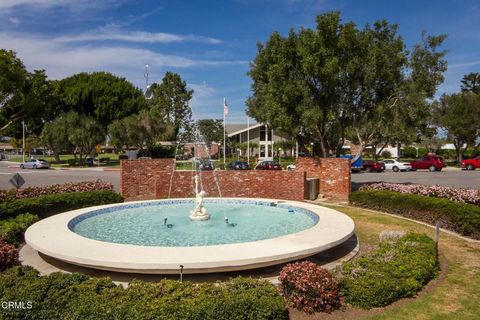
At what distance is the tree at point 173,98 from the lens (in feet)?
→ 239

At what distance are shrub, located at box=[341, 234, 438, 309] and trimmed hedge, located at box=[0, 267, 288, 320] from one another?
185 cm

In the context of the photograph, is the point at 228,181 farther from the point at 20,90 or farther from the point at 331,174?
Result: the point at 20,90

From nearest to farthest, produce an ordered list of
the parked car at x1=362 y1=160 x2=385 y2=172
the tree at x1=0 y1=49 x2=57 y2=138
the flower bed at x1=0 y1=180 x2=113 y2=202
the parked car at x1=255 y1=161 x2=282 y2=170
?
the flower bed at x1=0 y1=180 x2=113 y2=202
the tree at x1=0 y1=49 x2=57 y2=138
the parked car at x1=255 y1=161 x2=282 y2=170
the parked car at x1=362 y1=160 x2=385 y2=172

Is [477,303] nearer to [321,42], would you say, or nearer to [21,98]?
[321,42]

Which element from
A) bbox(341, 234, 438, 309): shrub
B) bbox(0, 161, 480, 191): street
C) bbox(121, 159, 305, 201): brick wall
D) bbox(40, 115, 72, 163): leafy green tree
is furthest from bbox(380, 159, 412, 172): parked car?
bbox(40, 115, 72, 163): leafy green tree

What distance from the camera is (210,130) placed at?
7844cm

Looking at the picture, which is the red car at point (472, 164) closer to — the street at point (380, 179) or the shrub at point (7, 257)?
the street at point (380, 179)

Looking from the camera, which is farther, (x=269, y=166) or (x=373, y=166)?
(x=373, y=166)

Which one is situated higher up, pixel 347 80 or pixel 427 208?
pixel 347 80

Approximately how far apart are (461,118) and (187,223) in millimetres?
46736

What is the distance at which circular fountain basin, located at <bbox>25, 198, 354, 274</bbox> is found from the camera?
8.19m

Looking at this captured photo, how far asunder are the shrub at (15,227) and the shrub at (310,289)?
27.5 ft

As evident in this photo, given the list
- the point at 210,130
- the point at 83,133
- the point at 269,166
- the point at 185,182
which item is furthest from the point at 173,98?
the point at 185,182

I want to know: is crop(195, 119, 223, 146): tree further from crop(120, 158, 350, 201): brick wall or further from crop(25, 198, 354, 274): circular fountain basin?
crop(25, 198, 354, 274): circular fountain basin
